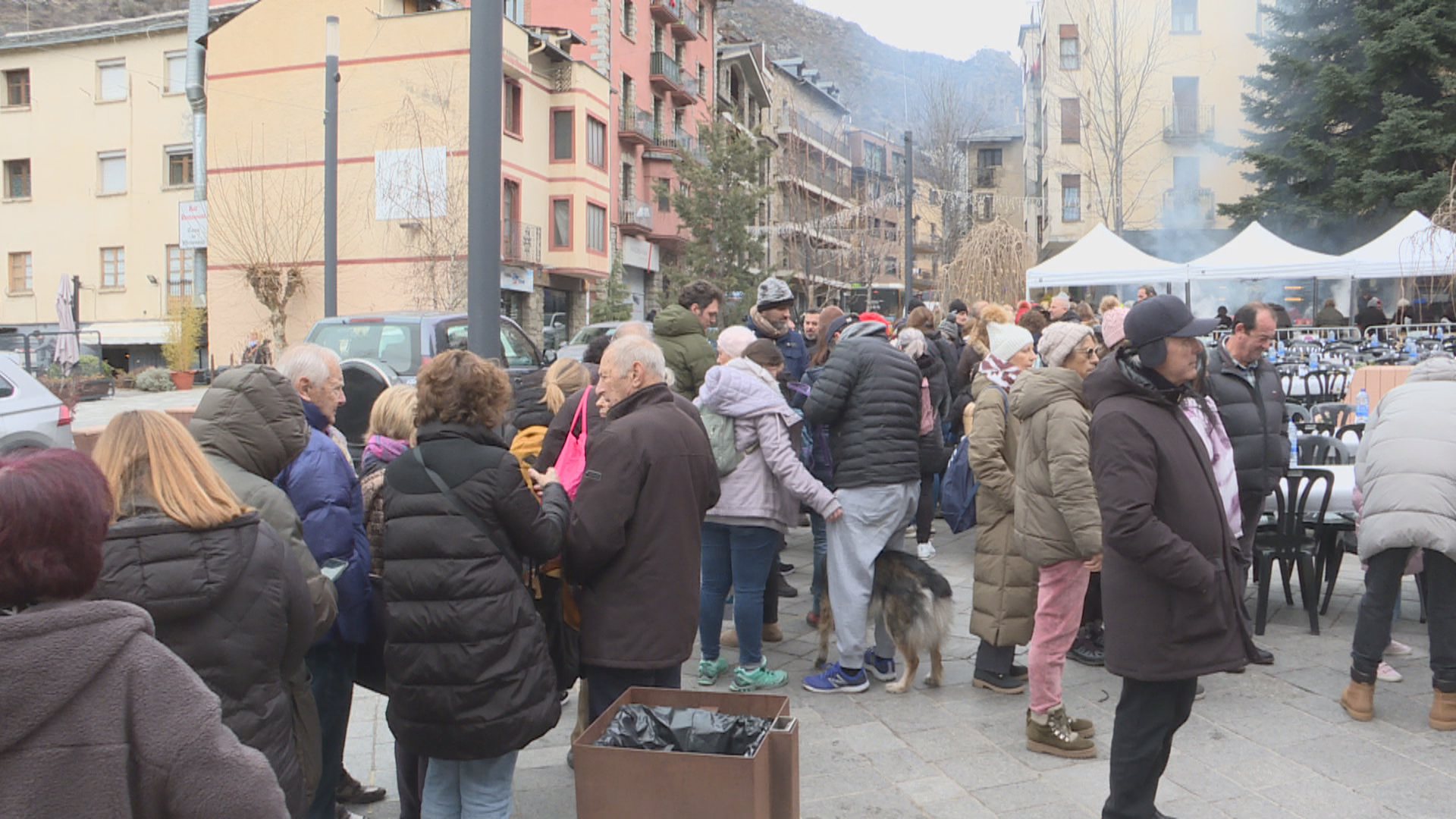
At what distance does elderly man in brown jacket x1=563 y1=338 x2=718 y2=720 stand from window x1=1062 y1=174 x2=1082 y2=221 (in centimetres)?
4895

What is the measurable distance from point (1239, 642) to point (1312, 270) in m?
16.0

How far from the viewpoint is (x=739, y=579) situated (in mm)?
5832

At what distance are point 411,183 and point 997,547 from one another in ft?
97.7

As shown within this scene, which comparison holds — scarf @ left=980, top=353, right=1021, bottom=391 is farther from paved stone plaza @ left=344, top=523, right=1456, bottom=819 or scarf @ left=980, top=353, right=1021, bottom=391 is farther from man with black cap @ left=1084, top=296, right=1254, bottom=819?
man with black cap @ left=1084, top=296, right=1254, bottom=819

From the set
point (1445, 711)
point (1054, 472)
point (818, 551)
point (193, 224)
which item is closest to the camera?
point (1054, 472)

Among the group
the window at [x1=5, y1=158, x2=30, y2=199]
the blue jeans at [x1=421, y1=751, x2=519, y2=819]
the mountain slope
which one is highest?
the mountain slope

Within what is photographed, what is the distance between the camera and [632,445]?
414cm

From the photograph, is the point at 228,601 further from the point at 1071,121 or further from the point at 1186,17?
the point at 1071,121

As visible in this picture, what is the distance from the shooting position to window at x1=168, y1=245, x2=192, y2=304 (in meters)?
36.8

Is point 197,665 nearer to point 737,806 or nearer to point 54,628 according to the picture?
point 54,628

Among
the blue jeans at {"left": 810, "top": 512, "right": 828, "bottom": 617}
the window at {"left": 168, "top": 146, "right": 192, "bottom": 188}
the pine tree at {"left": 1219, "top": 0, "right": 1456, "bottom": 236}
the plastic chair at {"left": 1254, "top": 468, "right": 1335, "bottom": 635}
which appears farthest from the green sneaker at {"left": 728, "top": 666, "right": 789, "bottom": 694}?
the window at {"left": 168, "top": 146, "right": 192, "bottom": 188}

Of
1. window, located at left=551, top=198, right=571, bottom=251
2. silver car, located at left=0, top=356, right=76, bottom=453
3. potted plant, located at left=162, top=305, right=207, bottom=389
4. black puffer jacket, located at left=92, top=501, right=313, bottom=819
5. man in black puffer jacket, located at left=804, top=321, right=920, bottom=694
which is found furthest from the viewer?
window, located at left=551, top=198, right=571, bottom=251

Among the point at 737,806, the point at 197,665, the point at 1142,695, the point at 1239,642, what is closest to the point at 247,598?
the point at 197,665

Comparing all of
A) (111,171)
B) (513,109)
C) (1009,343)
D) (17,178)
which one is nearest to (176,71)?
(111,171)
